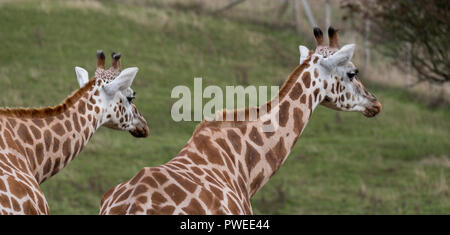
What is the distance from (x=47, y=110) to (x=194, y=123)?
47.2 ft

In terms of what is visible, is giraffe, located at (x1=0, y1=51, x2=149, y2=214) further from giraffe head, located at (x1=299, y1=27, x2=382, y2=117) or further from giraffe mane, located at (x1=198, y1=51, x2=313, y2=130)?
giraffe head, located at (x1=299, y1=27, x2=382, y2=117)

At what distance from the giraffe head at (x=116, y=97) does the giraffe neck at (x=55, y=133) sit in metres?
0.07

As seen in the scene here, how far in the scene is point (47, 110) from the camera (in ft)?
32.0

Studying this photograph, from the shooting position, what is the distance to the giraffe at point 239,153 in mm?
7117

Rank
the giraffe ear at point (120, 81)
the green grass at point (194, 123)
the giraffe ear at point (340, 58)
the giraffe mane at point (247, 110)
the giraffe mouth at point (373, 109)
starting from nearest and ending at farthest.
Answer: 1. the giraffe mane at point (247, 110)
2. the giraffe ear at point (340, 58)
3. the giraffe mouth at point (373, 109)
4. the giraffe ear at point (120, 81)
5. the green grass at point (194, 123)

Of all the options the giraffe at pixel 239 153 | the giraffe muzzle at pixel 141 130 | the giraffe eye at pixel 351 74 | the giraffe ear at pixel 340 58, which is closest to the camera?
the giraffe at pixel 239 153

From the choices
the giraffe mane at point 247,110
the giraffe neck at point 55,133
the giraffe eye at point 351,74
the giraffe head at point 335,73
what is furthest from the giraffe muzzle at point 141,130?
the giraffe eye at point 351,74

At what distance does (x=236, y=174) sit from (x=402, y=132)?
17.0m

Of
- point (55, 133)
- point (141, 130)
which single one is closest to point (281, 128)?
point (141, 130)

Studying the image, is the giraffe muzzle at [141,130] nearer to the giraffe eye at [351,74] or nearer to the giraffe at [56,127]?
the giraffe at [56,127]

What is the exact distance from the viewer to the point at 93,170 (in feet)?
65.4

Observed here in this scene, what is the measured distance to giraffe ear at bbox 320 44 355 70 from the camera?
9062 mm
